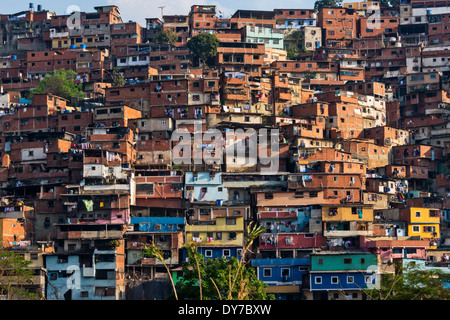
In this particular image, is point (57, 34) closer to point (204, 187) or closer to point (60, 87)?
point (60, 87)

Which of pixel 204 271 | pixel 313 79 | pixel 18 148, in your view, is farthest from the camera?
pixel 313 79

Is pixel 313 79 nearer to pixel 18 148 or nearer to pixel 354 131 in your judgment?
pixel 354 131

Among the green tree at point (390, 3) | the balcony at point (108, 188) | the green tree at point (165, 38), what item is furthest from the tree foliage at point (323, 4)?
the balcony at point (108, 188)

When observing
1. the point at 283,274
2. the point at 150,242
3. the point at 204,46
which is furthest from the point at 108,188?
the point at 204,46

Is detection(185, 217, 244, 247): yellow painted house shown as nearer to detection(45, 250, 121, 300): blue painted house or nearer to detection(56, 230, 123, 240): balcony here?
detection(56, 230, 123, 240): balcony

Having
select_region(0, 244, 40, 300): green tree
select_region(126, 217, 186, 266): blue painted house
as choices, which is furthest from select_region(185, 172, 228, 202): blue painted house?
select_region(0, 244, 40, 300): green tree
